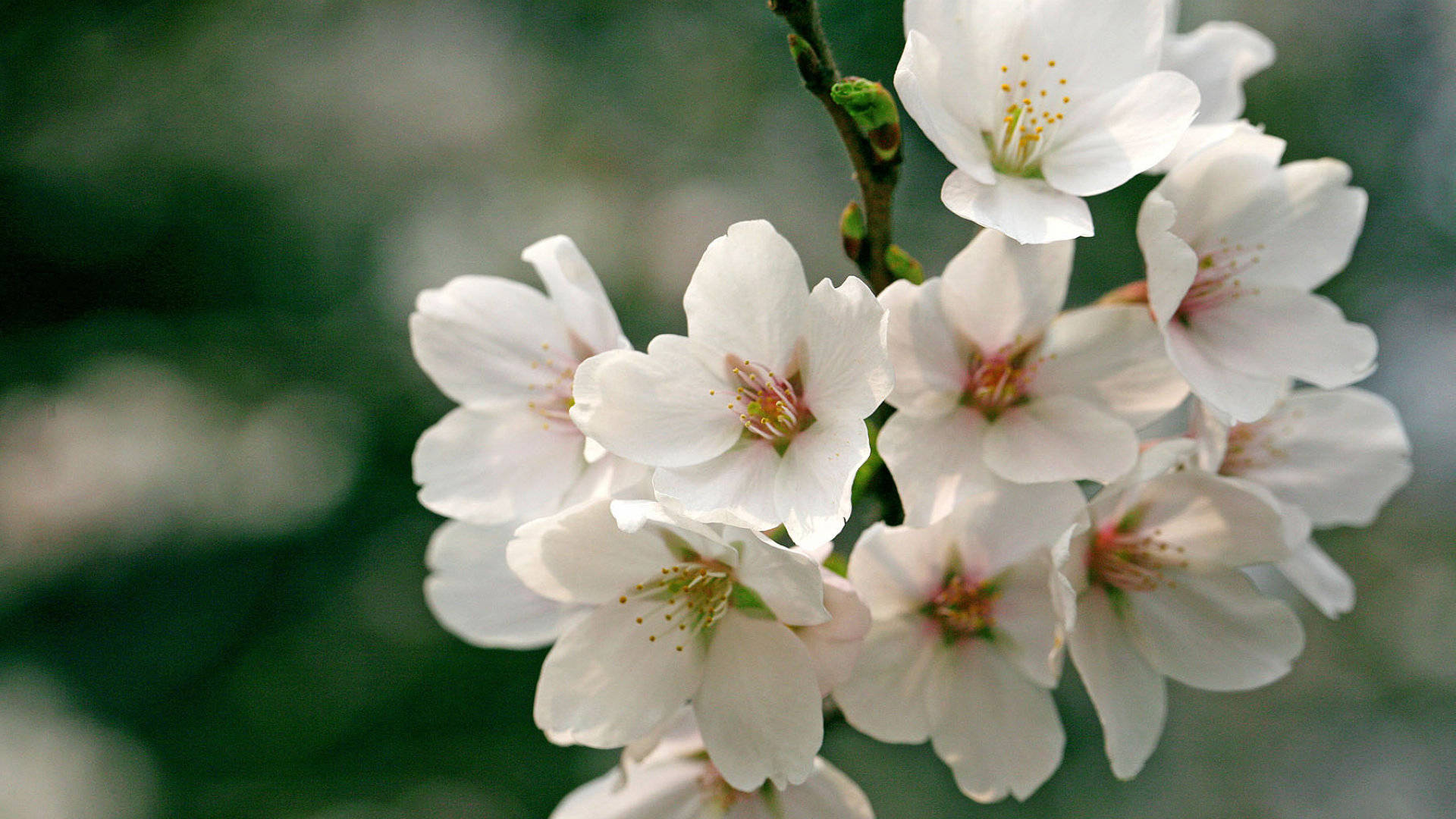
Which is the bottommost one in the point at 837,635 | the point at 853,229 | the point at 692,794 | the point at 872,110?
the point at 692,794

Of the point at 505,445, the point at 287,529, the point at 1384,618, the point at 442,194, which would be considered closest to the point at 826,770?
the point at 505,445

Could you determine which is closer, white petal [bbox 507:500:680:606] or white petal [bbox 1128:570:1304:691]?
white petal [bbox 507:500:680:606]

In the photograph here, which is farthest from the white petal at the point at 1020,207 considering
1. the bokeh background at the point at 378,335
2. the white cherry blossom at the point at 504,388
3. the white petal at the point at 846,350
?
the bokeh background at the point at 378,335

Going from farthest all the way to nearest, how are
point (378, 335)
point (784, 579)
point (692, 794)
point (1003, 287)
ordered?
point (378, 335)
point (692, 794)
point (1003, 287)
point (784, 579)

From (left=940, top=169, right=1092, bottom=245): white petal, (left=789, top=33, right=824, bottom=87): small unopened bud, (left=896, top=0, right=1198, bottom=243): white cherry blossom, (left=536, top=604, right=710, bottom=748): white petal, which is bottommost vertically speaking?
(left=536, top=604, right=710, bottom=748): white petal

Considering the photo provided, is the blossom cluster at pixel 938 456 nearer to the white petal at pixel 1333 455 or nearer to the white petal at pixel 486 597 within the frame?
the white petal at pixel 486 597

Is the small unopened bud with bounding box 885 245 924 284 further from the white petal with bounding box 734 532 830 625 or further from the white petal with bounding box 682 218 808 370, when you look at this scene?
the white petal with bounding box 734 532 830 625

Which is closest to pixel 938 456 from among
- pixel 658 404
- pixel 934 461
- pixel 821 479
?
pixel 934 461

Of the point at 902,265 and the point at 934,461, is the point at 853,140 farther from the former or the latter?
the point at 934,461

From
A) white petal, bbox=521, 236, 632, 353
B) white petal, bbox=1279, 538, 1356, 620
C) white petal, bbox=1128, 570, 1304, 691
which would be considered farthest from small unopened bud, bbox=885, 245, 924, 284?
white petal, bbox=1279, 538, 1356, 620
